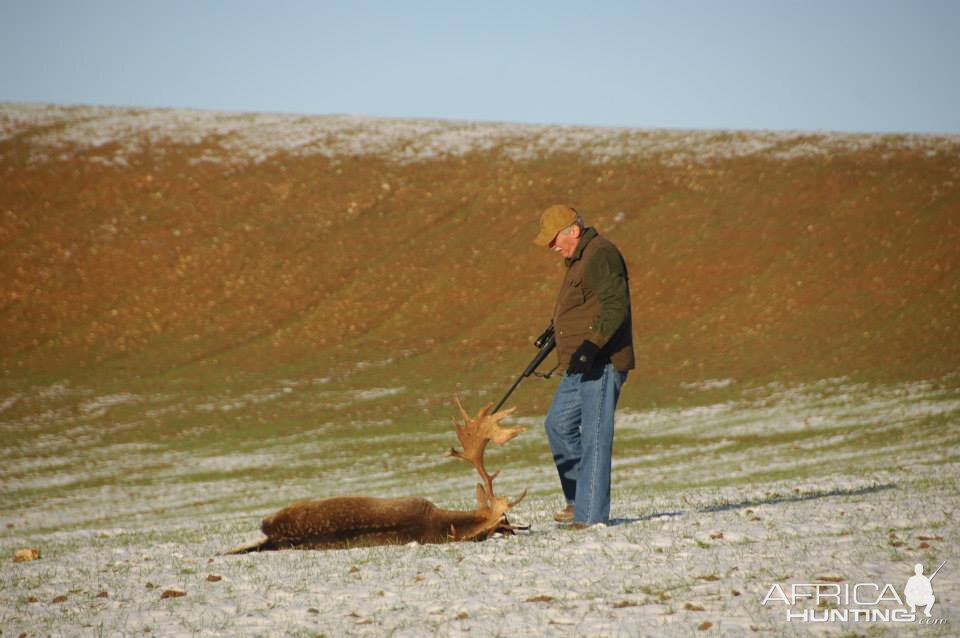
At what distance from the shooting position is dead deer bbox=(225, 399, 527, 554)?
38.0 ft

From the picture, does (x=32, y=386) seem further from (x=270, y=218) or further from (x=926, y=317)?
(x=926, y=317)

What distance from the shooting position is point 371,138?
252ft

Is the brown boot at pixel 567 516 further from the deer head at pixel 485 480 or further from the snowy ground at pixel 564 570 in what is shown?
the deer head at pixel 485 480

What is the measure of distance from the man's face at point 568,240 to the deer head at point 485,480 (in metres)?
1.97

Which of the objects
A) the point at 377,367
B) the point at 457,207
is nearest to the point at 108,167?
the point at 457,207

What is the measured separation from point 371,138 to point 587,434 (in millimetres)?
67842

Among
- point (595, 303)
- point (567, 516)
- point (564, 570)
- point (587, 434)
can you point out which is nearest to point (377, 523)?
point (567, 516)

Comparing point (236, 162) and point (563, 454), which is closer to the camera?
point (563, 454)

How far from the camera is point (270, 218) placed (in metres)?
65.5

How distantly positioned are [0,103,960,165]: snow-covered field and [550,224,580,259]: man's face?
60322 millimetres

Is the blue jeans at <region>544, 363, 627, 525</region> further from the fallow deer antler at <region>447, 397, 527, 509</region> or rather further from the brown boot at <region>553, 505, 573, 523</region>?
the fallow deer antler at <region>447, 397, 527, 509</region>

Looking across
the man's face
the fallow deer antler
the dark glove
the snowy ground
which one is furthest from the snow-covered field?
the dark glove

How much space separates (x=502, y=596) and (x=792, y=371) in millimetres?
37018

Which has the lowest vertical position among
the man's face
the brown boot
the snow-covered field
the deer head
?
the brown boot
